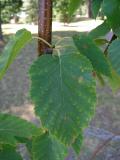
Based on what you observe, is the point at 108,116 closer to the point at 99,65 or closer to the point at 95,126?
the point at 95,126

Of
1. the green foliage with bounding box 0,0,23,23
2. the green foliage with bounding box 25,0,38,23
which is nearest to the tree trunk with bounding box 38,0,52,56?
the green foliage with bounding box 0,0,23,23

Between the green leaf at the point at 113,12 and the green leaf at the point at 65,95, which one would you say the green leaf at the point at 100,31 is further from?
the green leaf at the point at 65,95

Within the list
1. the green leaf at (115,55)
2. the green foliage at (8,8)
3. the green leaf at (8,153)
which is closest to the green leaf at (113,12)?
the green leaf at (115,55)

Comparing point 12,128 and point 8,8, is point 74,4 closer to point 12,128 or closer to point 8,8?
point 12,128

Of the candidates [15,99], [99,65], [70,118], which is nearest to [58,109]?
[70,118]

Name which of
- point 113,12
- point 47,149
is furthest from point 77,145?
point 113,12

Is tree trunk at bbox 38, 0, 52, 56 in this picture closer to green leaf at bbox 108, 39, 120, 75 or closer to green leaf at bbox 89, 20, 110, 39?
green leaf at bbox 108, 39, 120, 75
